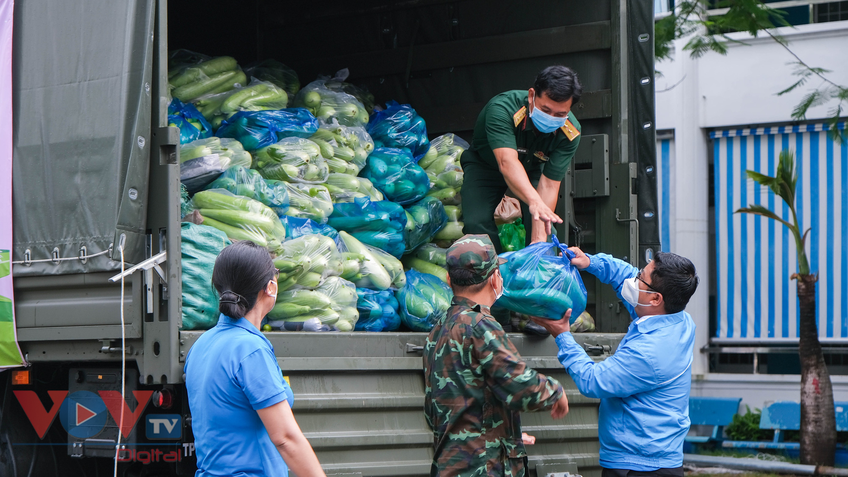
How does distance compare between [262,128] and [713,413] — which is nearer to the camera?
[262,128]

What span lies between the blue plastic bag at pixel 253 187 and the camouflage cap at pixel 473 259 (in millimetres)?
1450

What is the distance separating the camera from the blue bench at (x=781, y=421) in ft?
28.8

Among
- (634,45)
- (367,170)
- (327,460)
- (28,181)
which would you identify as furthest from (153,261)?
(634,45)

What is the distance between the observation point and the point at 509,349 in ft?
9.14

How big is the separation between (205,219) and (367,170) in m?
1.38

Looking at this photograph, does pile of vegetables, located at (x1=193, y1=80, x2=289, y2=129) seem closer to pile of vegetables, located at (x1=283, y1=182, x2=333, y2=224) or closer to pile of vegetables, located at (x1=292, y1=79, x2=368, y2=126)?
pile of vegetables, located at (x1=292, y1=79, x2=368, y2=126)

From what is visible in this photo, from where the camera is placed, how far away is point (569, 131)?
4.43 meters

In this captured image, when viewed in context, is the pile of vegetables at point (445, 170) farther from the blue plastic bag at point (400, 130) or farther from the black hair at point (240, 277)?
the black hair at point (240, 277)

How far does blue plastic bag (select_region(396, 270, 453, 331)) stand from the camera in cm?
438

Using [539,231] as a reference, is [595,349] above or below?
below

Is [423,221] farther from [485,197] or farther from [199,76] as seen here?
[199,76]

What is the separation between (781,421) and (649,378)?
6813 millimetres

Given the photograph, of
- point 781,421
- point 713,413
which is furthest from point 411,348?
point 713,413

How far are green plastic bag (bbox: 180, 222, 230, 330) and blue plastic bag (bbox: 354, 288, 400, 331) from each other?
87 centimetres
